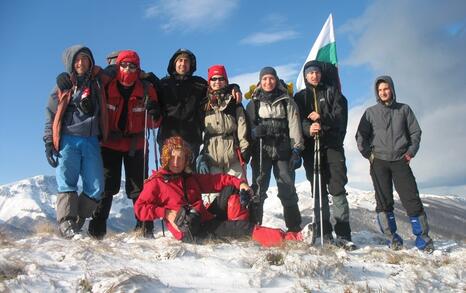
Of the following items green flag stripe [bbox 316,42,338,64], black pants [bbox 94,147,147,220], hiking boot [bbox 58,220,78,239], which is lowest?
hiking boot [bbox 58,220,78,239]

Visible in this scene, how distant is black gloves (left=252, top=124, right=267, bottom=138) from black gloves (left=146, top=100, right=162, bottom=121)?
187 centimetres

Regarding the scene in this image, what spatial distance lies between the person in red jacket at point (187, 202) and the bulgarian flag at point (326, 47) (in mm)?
4951

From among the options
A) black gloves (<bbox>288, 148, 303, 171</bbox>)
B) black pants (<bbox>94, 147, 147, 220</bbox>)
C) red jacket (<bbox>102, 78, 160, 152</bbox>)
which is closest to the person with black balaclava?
black gloves (<bbox>288, 148, 303, 171</bbox>)

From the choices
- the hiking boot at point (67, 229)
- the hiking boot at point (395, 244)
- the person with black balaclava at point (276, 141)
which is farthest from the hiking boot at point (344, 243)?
the hiking boot at point (67, 229)

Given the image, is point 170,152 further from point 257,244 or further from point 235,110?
point 257,244

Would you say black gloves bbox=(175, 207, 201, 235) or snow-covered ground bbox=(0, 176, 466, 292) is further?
black gloves bbox=(175, 207, 201, 235)

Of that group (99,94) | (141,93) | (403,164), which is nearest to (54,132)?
(99,94)

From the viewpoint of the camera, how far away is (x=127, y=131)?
7.90m

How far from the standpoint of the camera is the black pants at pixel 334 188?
7934 mm

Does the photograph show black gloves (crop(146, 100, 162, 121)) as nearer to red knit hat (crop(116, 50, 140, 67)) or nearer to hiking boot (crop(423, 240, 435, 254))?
red knit hat (crop(116, 50, 140, 67))

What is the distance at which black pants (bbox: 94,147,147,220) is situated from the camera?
7773 mm

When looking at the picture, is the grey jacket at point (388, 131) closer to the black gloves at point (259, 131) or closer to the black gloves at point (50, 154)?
the black gloves at point (259, 131)

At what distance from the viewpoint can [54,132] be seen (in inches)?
267

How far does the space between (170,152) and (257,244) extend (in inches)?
86.1
